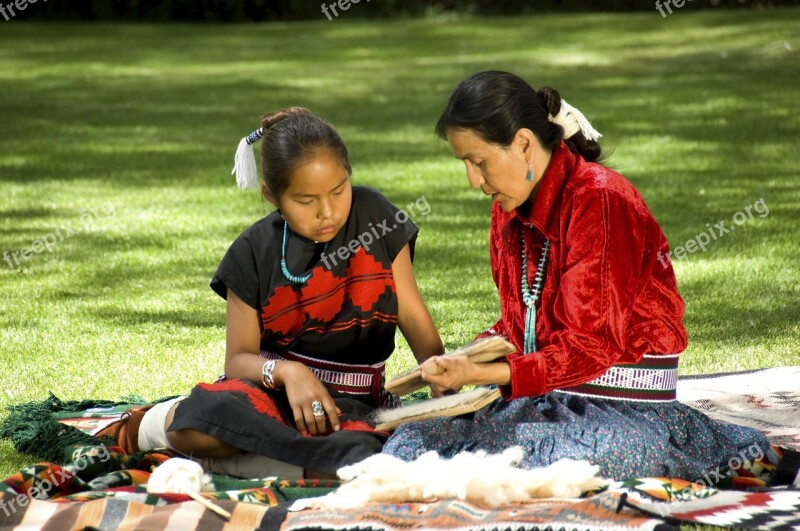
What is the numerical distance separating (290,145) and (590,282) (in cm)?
104

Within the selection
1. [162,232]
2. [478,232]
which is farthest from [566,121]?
[162,232]

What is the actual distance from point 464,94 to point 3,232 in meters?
5.33

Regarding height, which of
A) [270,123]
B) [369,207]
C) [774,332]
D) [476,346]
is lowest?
[774,332]

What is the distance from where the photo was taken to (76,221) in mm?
8336

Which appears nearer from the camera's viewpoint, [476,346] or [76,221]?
[476,346]

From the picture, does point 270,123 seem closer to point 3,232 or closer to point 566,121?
point 566,121

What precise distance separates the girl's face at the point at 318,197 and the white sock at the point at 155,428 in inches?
27.6

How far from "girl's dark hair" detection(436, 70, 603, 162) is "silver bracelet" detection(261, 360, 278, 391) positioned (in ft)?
3.02

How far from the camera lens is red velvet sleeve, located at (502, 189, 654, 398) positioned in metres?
3.34

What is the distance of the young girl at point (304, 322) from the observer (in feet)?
12.0

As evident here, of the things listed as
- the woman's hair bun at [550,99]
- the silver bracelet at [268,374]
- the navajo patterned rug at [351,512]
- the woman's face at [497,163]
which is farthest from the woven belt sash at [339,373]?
the woman's hair bun at [550,99]

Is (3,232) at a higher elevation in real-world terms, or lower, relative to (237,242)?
lower

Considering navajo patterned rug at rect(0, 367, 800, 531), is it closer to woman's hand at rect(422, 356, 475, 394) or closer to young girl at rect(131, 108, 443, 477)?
young girl at rect(131, 108, 443, 477)

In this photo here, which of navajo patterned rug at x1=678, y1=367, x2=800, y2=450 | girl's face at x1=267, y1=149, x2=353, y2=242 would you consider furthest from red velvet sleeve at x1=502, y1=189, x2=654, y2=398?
navajo patterned rug at x1=678, y1=367, x2=800, y2=450
